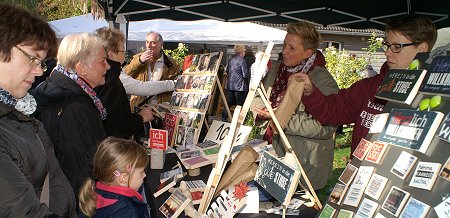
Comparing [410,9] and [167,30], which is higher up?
[410,9]

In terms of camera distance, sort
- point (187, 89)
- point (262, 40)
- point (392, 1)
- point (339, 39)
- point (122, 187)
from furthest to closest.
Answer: point (339, 39), point (262, 40), point (392, 1), point (187, 89), point (122, 187)

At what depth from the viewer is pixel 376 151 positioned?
1.48 meters

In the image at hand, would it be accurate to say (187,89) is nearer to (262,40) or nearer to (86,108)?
(86,108)

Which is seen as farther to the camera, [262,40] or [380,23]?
[262,40]

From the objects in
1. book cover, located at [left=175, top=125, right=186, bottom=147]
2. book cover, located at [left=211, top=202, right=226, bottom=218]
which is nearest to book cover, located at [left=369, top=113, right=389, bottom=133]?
book cover, located at [left=211, top=202, right=226, bottom=218]

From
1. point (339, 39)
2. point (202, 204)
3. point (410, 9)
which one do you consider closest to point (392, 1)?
point (410, 9)

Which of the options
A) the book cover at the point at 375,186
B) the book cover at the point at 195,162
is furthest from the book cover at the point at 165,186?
the book cover at the point at 375,186

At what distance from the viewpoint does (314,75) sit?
2.59m

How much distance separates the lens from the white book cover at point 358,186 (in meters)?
1.44

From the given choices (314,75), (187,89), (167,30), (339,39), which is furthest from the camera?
(339,39)

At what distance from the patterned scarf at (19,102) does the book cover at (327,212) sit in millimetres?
1167

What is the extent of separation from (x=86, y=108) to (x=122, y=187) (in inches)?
21.4

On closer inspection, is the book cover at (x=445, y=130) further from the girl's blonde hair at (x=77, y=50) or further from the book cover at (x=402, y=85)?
the girl's blonde hair at (x=77, y=50)

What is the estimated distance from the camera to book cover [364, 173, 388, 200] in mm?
1371
